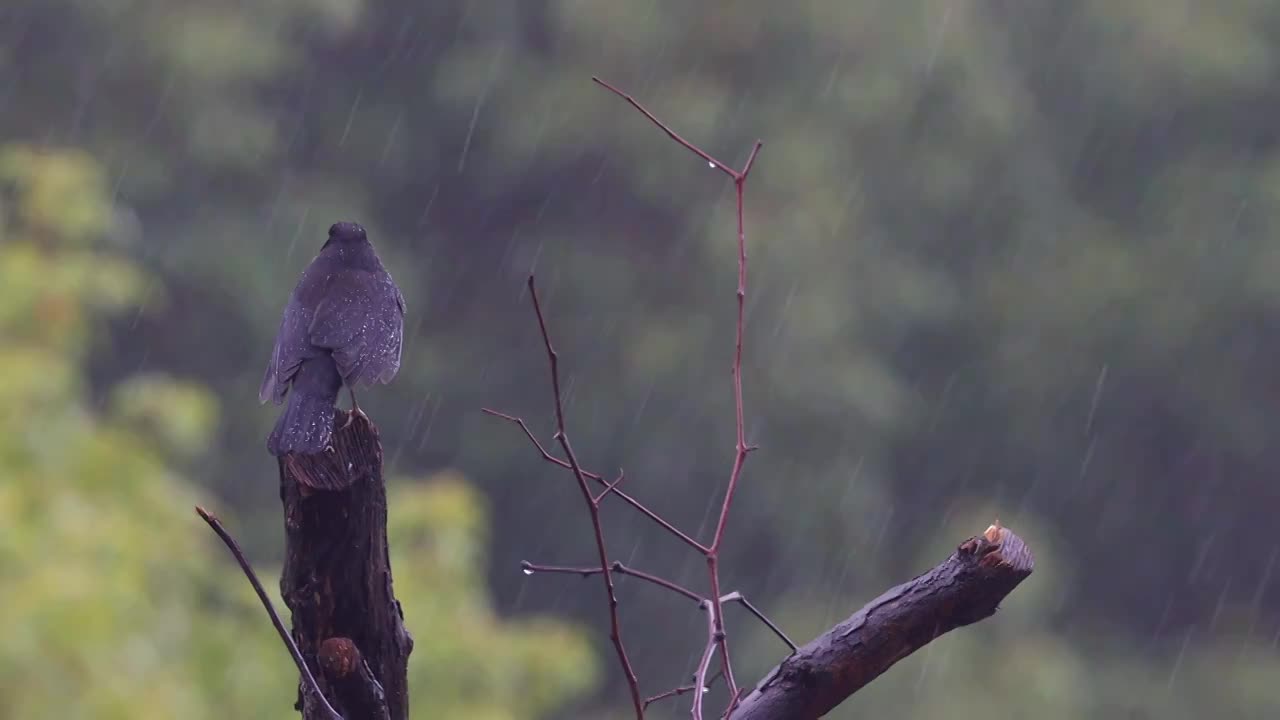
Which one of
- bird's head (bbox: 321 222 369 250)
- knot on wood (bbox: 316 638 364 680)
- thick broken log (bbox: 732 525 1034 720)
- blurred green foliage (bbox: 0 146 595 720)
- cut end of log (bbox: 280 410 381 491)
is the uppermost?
thick broken log (bbox: 732 525 1034 720)

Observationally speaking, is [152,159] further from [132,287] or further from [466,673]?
[466,673]

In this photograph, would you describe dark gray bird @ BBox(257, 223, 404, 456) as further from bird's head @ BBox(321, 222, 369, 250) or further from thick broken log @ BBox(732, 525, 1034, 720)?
thick broken log @ BBox(732, 525, 1034, 720)

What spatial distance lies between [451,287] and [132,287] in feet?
14.1

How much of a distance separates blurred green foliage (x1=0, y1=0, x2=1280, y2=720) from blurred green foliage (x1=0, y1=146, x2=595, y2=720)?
98.8 inches

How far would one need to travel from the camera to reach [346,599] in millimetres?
2344

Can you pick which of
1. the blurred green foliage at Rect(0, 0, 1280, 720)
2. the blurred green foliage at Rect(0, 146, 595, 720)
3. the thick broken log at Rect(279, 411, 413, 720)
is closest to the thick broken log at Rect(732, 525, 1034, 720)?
the thick broken log at Rect(279, 411, 413, 720)

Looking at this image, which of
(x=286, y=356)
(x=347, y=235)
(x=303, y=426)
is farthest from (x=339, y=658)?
(x=347, y=235)

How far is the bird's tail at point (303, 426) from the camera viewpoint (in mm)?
2607

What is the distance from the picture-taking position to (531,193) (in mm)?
12195

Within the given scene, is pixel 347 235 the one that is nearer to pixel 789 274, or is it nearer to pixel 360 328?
pixel 360 328

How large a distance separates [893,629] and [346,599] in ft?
2.75

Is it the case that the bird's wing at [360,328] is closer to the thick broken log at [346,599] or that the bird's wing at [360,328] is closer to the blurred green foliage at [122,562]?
the thick broken log at [346,599]

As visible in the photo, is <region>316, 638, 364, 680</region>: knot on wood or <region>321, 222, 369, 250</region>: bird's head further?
<region>321, 222, 369, 250</region>: bird's head

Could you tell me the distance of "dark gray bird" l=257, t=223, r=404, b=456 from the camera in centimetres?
354
